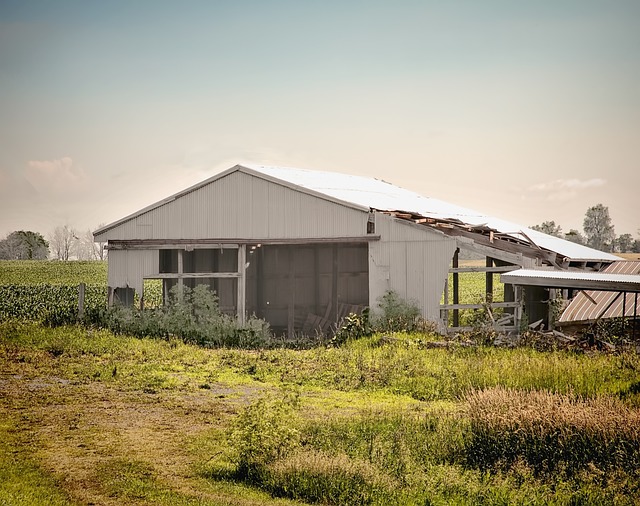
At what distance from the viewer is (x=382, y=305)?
23.8m

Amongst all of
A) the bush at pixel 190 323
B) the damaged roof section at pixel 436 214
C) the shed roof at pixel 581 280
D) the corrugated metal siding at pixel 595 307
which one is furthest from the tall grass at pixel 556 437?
the damaged roof section at pixel 436 214

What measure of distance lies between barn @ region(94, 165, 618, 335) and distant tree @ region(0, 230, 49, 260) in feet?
281

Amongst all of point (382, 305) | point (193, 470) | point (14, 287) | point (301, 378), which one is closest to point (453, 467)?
point (193, 470)

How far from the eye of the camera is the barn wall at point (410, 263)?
76.8 ft

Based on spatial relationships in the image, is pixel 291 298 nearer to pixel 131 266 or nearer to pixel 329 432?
pixel 131 266

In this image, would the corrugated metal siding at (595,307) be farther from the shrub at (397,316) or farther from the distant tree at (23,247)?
the distant tree at (23,247)

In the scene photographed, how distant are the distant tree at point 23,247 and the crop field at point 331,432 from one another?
96246mm

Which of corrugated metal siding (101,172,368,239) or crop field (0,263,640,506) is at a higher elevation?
corrugated metal siding (101,172,368,239)

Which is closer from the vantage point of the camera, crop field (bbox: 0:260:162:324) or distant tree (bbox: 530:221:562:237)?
crop field (bbox: 0:260:162:324)

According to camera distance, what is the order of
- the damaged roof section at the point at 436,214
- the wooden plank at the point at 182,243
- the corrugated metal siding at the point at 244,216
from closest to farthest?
the damaged roof section at the point at 436,214 < the corrugated metal siding at the point at 244,216 < the wooden plank at the point at 182,243

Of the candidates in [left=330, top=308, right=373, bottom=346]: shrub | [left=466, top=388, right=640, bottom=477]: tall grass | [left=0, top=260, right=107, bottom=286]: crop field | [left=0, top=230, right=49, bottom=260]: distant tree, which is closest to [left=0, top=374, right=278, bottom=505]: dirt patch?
[left=466, top=388, right=640, bottom=477]: tall grass

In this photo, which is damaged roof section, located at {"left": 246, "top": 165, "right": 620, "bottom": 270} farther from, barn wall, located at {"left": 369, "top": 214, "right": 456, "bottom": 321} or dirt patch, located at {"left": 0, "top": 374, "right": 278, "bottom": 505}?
dirt patch, located at {"left": 0, "top": 374, "right": 278, "bottom": 505}

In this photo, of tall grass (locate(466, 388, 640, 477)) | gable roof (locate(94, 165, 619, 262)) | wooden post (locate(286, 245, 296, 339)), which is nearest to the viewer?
tall grass (locate(466, 388, 640, 477))

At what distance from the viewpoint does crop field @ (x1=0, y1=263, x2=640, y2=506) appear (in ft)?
32.8
